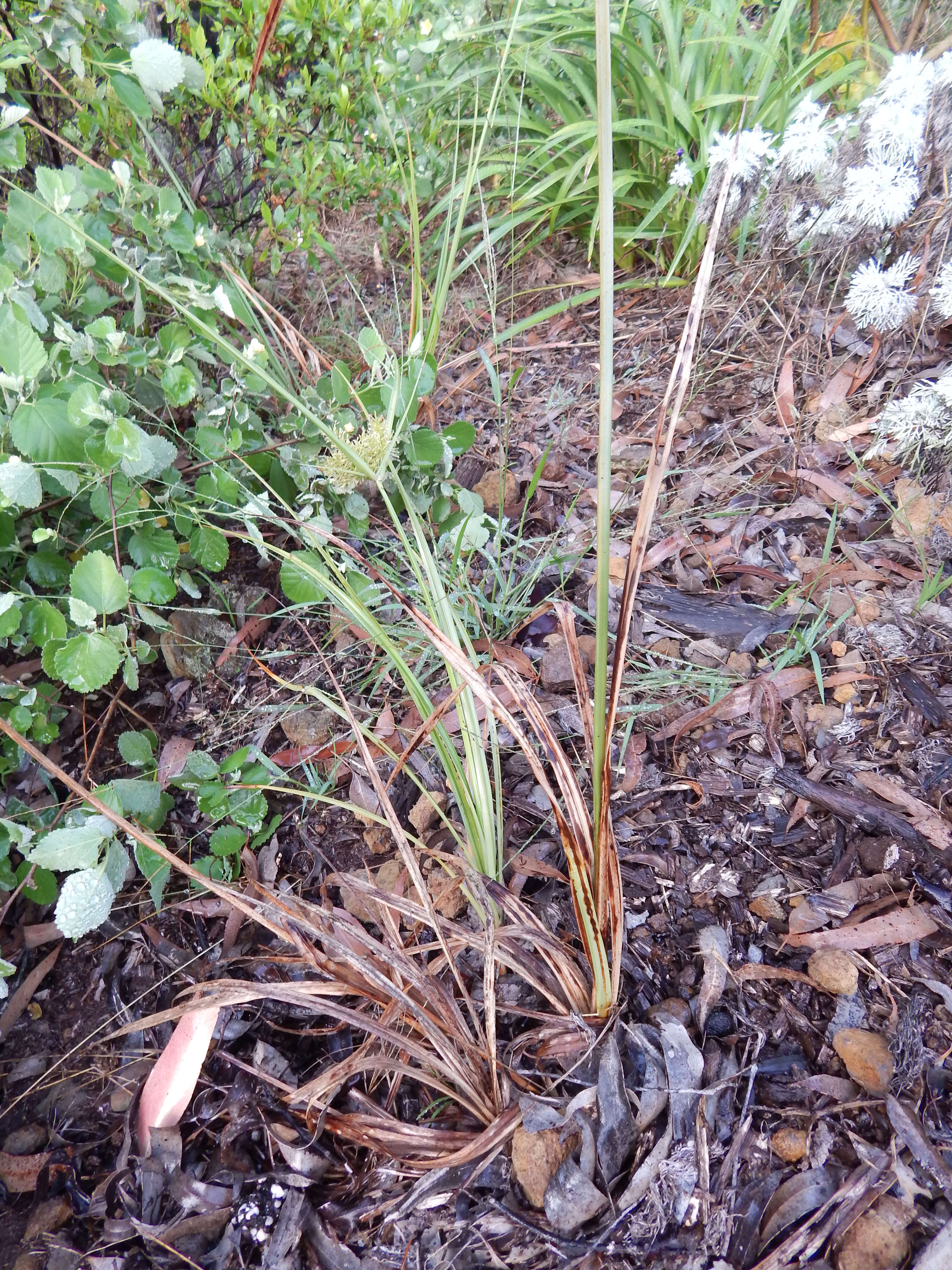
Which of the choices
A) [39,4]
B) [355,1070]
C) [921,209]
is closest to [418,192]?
[39,4]

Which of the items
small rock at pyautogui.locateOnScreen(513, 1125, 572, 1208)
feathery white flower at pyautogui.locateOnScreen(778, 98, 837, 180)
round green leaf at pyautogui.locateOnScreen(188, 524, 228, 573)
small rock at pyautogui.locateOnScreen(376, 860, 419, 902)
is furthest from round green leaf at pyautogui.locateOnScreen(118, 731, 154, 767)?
feathery white flower at pyautogui.locateOnScreen(778, 98, 837, 180)

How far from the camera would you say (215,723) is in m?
1.38

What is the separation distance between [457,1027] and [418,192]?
6.67 feet

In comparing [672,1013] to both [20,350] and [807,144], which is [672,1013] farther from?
[807,144]

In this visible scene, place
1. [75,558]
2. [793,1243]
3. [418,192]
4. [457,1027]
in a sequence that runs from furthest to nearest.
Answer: [418,192] → [75,558] → [457,1027] → [793,1243]

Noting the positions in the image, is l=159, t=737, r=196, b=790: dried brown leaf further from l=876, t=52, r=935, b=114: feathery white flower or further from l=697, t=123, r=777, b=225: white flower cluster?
l=876, t=52, r=935, b=114: feathery white flower

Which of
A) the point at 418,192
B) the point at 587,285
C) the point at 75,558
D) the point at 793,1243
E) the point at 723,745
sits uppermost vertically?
the point at 418,192

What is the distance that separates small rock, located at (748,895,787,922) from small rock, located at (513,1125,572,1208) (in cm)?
39

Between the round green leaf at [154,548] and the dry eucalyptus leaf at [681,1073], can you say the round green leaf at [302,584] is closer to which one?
the round green leaf at [154,548]

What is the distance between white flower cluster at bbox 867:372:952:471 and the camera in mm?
1364

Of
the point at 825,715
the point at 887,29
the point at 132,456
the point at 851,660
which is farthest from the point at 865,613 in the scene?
the point at 887,29

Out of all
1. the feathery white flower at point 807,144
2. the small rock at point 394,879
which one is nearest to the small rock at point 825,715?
the small rock at point 394,879

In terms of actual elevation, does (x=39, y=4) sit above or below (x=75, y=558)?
above

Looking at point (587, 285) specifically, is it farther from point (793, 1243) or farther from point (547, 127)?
point (793, 1243)
